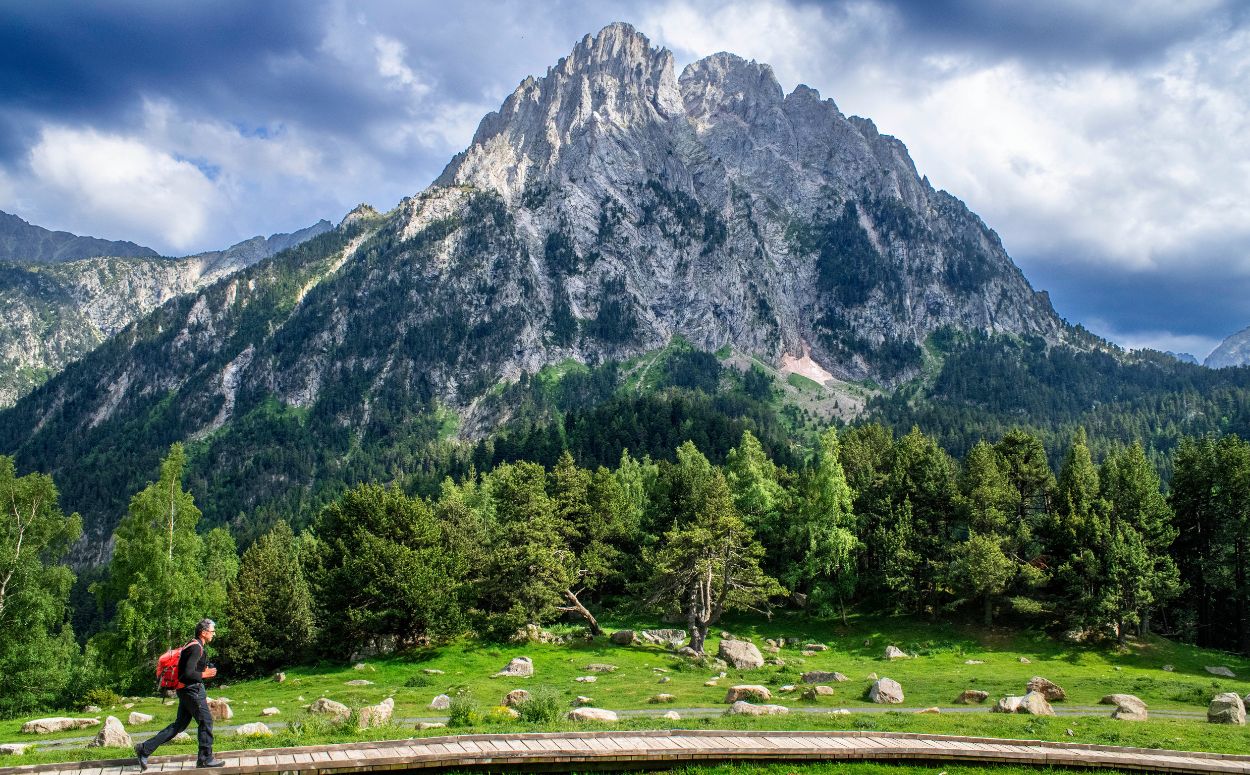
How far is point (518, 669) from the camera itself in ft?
152

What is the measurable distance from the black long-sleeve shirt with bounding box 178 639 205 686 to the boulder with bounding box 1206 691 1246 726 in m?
37.8

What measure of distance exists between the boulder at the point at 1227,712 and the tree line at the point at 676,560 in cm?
2837

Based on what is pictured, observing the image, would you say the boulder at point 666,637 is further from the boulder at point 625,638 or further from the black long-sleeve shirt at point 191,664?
the black long-sleeve shirt at point 191,664

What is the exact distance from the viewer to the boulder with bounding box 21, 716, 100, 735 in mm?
29859

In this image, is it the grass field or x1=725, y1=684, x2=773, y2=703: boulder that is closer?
the grass field

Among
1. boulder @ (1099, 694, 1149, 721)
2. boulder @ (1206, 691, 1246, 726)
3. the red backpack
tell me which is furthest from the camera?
boulder @ (1099, 694, 1149, 721)

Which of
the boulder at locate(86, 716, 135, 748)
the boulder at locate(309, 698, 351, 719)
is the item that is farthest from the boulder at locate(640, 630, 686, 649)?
the boulder at locate(86, 716, 135, 748)

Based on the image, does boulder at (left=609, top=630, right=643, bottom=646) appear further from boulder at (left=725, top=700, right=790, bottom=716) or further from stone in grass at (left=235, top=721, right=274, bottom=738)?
stone in grass at (left=235, top=721, right=274, bottom=738)

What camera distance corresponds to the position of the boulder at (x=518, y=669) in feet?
151

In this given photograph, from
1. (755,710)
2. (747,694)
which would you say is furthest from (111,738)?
(747,694)

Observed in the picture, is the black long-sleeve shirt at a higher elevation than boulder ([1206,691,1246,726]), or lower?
higher

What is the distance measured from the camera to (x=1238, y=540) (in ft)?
205

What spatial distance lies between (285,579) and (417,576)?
1812cm

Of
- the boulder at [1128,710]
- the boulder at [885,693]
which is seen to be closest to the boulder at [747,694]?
the boulder at [885,693]
